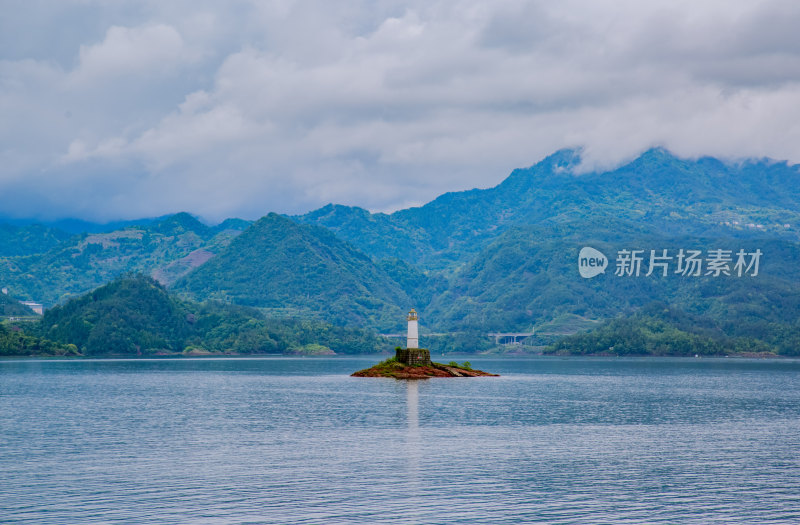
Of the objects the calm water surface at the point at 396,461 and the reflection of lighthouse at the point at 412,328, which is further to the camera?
the reflection of lighthouse at the point at 412,328

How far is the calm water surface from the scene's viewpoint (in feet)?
183

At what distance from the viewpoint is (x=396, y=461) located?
7525cm

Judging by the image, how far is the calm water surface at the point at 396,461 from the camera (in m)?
55.9

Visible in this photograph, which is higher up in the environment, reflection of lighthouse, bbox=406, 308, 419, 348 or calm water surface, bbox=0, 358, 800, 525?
reflection of lighthouse, bbox=406, 308, 419, 348

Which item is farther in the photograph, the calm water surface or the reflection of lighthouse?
the reflection of lighthouse

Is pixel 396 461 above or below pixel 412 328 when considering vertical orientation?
below

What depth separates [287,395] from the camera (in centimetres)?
15738

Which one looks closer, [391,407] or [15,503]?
[15,503]

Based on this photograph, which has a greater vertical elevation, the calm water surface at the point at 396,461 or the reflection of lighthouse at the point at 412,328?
the reflection of lighthouse at the point at 412,328

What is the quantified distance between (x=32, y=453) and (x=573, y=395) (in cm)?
10423

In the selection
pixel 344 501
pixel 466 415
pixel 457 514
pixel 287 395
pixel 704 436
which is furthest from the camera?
pixel 287 395

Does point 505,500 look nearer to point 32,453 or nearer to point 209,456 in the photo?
point 209,456

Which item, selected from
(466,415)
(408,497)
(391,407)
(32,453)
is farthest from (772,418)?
(32,453)

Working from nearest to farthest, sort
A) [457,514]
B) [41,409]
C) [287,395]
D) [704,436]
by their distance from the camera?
[457,514]
[704,436]
[41,409]
[287,395]
